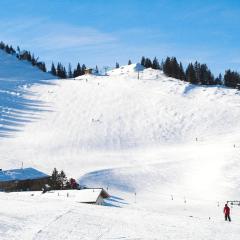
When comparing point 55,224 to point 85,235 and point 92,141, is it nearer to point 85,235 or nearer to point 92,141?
point 85,235

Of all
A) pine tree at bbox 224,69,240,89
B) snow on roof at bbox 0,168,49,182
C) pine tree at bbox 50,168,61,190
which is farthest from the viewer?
pine tree at bbox 224,69,240,89

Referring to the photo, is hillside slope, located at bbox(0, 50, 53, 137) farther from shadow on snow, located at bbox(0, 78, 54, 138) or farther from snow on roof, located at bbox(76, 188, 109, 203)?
snow on roof, located at bbox(76, 188, 109, 203)

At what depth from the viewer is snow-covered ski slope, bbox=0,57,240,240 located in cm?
2591

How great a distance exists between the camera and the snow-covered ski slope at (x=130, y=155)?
85.0 feet

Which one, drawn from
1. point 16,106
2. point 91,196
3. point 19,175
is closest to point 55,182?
point 19,175

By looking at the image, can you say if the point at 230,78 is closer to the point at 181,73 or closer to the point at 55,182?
the point at 181,73

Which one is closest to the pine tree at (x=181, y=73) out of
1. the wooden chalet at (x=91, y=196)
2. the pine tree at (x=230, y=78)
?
the pine tree at (x=230, y=78)

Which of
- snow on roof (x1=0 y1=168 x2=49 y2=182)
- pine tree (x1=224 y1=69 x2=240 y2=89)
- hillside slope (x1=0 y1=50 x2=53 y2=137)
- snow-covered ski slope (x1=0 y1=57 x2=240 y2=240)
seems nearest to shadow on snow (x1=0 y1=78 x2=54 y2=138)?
hillside slope (x1=0 y1=50 x2=53 y2=137)

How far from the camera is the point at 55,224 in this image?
956 inches

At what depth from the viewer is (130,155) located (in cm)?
6850

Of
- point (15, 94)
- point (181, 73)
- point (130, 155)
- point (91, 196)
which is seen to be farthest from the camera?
point (181, 73)

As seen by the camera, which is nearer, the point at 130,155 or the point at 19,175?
the point at 19,175

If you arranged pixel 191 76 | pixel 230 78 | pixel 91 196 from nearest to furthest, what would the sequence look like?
pixel 91 196
pixel 191 76
pixel 230 78

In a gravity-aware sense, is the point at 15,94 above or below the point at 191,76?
below
